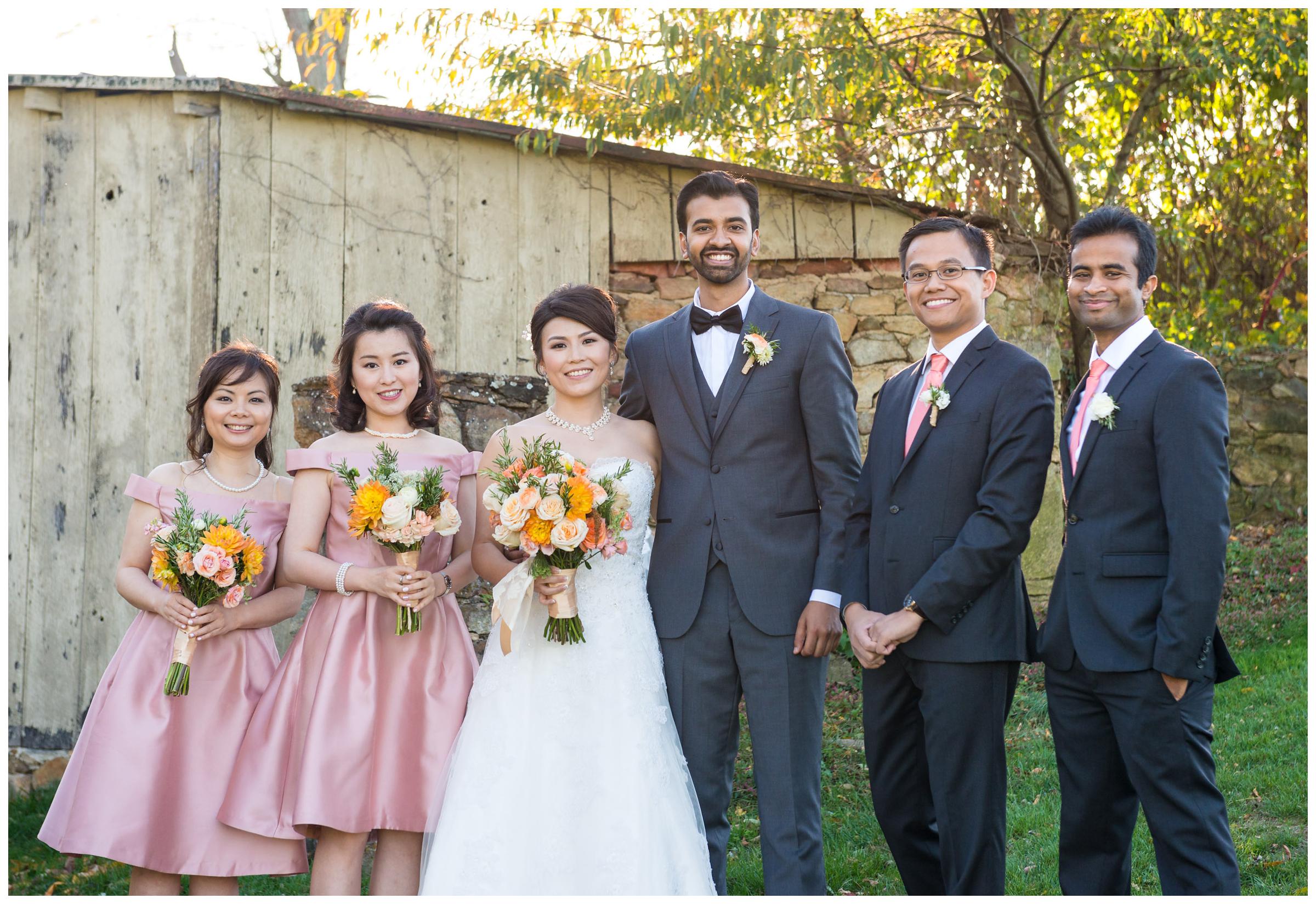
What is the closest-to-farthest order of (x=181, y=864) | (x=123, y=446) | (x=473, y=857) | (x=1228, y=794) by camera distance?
(x=473, y=857)
(x=181, y=864)
(x=1228, y=794)
(x=123, y=446)

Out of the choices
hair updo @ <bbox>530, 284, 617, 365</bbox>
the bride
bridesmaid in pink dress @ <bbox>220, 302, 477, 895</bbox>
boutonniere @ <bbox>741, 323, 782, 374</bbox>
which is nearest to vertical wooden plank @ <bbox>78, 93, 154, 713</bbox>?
bridesmaid in pink dress @ <bbox>220, 302, 477, 895</bbox>

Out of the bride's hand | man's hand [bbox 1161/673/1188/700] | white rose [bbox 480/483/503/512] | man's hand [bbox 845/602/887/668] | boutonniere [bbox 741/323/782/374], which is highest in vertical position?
boutonniere [bbox 741/323/782/374]

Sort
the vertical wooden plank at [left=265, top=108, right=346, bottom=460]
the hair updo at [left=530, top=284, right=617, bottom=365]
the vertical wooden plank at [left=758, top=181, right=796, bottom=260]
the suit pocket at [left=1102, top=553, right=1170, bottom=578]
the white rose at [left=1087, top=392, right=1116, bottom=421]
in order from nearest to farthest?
1. the suit pocket at [left=1102, top=553, right=1170, bottom=578]
2. the white rose at [left=1087, top=392, right=1116, bottom=421]
3. the hair updo at [left=530, top=284, right=617, bottom=365]
4. the vertical wooden plank at [left=265, top=108, right=346, bottom=460]
5. the vertical wooden plank at [left=758, top=181, right=796, bottom=260]

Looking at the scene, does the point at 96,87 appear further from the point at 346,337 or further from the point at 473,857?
the point at 473,857

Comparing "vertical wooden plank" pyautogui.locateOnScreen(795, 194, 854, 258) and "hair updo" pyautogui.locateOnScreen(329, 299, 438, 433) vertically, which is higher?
"vertical wooden plank" pyautogui.locateOnScreen(795, 194, 854, 258)

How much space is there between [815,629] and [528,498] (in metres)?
0.99

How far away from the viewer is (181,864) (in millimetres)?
3814

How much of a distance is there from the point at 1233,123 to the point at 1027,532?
9142mm

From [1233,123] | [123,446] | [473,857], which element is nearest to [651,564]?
[473,857]

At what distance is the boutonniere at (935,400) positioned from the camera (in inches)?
145

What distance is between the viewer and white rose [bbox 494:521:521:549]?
3.48 m

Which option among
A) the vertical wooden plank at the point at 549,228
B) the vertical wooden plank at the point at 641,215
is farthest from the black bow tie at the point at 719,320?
the vertical wooden plank at the point at 641,215

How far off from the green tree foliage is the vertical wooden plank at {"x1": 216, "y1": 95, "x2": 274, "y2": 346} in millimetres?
1636

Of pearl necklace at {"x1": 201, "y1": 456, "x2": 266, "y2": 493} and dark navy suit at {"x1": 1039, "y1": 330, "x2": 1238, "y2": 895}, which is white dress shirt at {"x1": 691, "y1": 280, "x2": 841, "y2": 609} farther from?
pearl necklace at {"x1": 201, "y1": 456, "x2": 266, "y2": 493}
